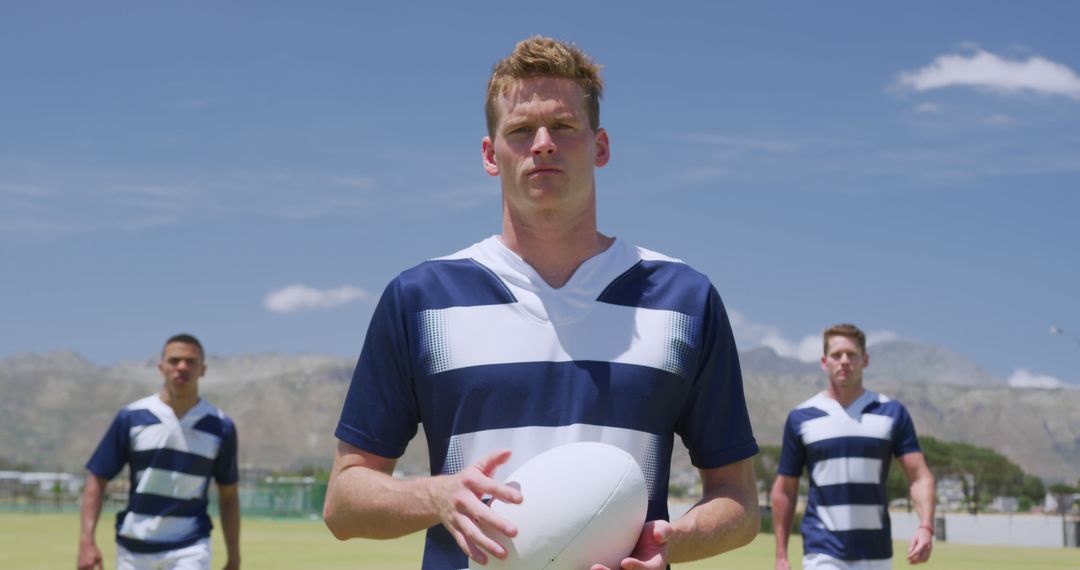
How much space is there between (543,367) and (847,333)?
7.44 meters

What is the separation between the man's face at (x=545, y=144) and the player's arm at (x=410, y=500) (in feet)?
2.59

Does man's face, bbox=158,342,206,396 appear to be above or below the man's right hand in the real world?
above

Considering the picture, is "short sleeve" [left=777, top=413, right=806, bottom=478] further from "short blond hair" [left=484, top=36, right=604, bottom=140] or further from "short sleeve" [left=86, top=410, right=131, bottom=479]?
"short blond hair" [left=484, top=36, right=604, bottom=140]

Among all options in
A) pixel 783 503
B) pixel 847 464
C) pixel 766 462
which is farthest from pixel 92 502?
pixel 766 462

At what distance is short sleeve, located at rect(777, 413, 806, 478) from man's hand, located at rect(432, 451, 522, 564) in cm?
784

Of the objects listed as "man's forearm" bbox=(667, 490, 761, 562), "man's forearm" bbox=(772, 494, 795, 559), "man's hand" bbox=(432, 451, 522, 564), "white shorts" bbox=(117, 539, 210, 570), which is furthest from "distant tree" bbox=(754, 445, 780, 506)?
"man's hand" bbox=(432, 451, 522, 564)

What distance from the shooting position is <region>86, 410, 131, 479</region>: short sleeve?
10250 millimetres

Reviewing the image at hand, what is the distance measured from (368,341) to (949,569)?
2398 cm

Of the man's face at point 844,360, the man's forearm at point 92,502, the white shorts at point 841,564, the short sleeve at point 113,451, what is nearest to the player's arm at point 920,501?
the white shorts at point 841,564

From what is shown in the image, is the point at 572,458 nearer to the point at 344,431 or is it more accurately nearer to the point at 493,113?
the point at 344,431

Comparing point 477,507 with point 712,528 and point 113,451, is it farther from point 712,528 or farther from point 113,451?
point 113,451

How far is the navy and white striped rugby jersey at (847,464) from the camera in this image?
10117 mm

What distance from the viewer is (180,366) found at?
10430 mm

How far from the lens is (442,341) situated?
3.63 metres
